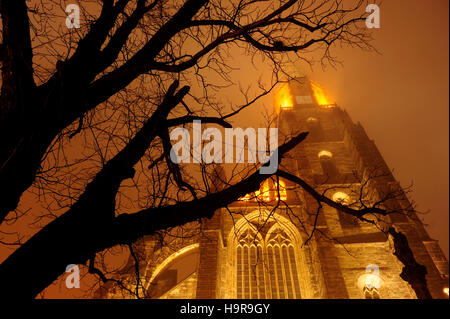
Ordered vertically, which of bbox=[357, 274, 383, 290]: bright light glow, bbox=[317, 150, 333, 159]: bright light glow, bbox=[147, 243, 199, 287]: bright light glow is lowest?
bbox=[357, 274, 383, 290]: bright light glow

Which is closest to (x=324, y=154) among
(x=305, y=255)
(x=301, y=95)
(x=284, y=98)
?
(x=305, y=255)

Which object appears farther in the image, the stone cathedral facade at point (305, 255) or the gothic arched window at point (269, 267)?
the gothic arched window at point (269, 267)

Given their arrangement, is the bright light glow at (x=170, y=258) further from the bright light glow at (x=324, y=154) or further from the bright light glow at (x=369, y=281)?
the bright light glow at (x=324, y=154)

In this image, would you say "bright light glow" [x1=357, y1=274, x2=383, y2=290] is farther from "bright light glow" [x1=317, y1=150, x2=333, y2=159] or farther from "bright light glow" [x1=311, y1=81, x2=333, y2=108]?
"bright light glow" [x1=311, y1=81, x2=333, y2=108]

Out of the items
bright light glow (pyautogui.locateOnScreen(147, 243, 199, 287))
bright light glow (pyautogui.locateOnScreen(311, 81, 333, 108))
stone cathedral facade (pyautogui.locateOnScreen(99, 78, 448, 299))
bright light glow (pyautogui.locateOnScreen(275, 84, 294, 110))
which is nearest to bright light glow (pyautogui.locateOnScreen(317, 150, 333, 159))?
stone cathedral facade (pyautogui.locateOnScreen(99, 78, 448, 299))

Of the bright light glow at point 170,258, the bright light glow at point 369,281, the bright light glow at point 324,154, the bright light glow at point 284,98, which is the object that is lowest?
the bright light glow at point 369,281

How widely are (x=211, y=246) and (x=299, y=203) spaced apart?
635cm

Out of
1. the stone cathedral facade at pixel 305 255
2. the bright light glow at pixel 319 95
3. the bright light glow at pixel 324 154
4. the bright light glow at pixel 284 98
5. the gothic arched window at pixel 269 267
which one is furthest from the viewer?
the bright light glow at pixel 319 95

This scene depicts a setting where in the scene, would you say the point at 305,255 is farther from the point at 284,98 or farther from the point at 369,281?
the point at 284,98

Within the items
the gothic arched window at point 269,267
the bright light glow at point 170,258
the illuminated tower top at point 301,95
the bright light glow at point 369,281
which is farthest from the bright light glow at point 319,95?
the bright light glow at point 170,258

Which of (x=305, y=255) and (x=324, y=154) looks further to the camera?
(x=324, y=154)

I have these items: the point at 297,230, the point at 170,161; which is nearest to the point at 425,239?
the point at 297,230

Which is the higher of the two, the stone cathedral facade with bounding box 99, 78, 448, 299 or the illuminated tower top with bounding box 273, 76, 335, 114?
the illuminated tower top with bounding box 273, 76, 335, 114
